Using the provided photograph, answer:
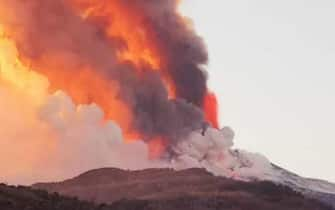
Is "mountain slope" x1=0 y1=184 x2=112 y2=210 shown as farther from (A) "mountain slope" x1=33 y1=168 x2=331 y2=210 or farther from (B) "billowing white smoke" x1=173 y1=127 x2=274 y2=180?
(B) "billowing white smoke" x1=173 y1=127 x2=274 y2=180

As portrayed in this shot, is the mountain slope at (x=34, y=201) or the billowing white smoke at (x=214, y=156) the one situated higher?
the billowing white smoke at (x=214, y=156)

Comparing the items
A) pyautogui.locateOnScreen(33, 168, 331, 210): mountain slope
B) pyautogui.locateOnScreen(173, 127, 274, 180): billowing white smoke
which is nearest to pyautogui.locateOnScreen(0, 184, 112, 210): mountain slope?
pyautogui.locateOnScreen(33, 168, 331, 210): mountain slope

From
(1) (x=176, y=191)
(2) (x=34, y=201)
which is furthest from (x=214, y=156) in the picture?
(2) (x=34, y=201)

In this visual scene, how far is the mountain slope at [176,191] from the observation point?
82.3 meters

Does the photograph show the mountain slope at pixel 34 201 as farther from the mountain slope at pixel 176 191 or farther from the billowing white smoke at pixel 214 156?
the billowing white smoke at pixel 214 156

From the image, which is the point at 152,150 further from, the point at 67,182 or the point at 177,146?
the point at 67,182

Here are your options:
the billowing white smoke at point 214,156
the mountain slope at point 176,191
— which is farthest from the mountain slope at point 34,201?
the billowing white smoke at point 214,156

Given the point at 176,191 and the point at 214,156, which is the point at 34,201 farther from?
the point at 214,156

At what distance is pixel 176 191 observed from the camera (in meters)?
91.8

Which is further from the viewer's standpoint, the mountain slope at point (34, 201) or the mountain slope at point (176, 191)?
the mountain slope at point (176, 191)

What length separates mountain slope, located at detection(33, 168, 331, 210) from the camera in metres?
82.3

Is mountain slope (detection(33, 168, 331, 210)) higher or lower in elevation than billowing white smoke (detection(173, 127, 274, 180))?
lower

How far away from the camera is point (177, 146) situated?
121500 mm

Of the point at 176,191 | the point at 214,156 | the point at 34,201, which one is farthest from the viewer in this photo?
the point at 214,156
